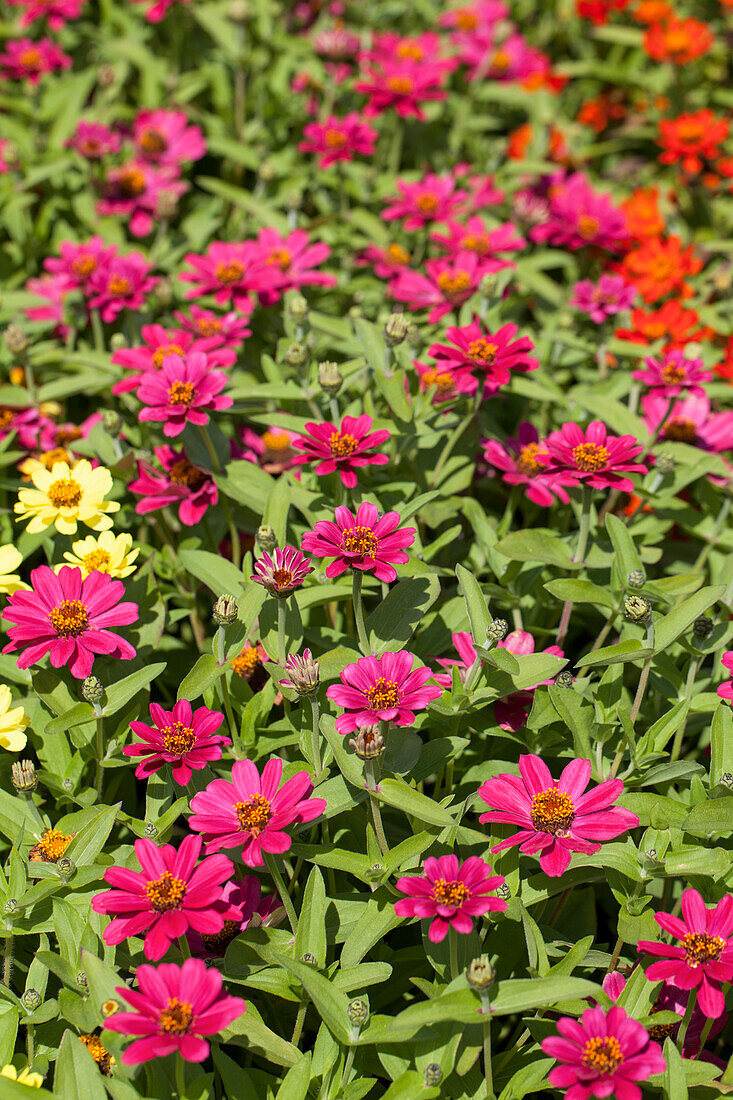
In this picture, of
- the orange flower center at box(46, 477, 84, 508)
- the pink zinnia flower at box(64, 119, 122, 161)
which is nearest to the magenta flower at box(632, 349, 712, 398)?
the orange flower center at box(46, 477, 84, 508)

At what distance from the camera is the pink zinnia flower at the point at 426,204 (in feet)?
10.6

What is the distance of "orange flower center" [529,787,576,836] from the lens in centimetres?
161

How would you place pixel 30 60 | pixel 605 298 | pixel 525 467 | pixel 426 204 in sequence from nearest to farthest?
1. pixel 525 467
2. pixel 605 298
3. pixel 426 204
4. pixel 30 60

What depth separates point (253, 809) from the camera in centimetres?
156

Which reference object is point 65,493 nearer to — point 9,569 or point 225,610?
point 9,569

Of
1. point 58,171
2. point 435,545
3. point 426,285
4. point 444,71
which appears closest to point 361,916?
point 435,545

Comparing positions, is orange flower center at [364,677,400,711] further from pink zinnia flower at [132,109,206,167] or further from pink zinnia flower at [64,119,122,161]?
pink zinnia flower at [132,109,206,167]

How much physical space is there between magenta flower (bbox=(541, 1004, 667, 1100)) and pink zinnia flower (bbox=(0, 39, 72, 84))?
3820 millimetres

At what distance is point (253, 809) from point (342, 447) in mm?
775

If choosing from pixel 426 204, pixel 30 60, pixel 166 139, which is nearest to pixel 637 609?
pixel 426 204

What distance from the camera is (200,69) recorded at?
425cm

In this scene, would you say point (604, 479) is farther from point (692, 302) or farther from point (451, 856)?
point (692, 302)

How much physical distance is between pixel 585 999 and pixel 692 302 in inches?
104

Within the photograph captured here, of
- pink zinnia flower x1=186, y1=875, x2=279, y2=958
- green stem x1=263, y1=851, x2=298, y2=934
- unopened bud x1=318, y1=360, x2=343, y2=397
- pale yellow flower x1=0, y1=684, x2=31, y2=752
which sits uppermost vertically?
unopened bud x1=318, y1=360, x2=343, y2=397
